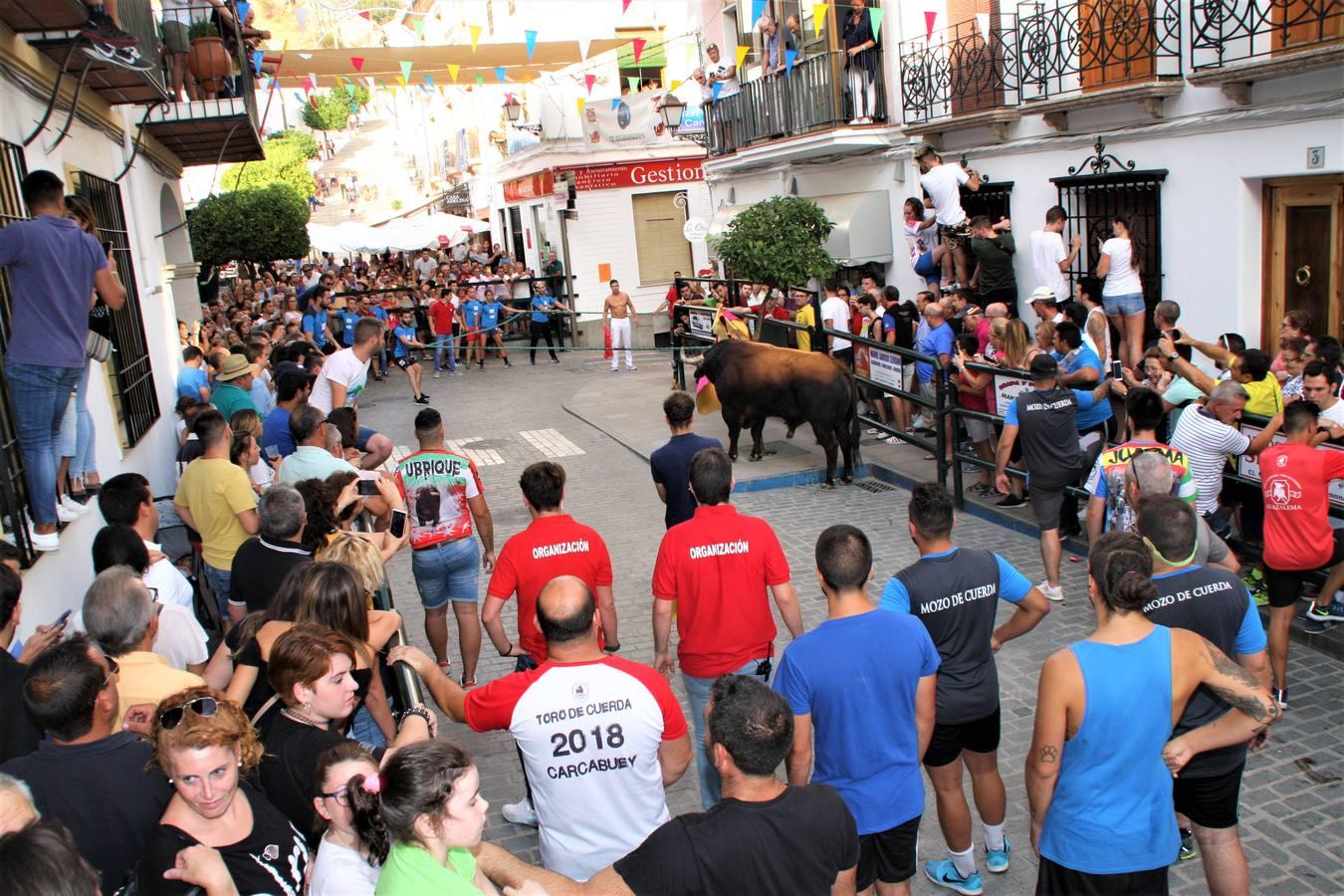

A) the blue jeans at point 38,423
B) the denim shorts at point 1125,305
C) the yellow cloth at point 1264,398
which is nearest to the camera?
the blue jeans at point 38,423

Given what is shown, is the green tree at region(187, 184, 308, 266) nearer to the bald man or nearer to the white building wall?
the white building wall

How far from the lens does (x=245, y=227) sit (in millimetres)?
23078

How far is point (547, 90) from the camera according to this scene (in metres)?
28.8

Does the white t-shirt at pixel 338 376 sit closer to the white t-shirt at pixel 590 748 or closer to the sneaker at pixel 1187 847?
the white t-shirt at pixel 590 748

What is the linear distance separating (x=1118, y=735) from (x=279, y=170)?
5761 centimetres

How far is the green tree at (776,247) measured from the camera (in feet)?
50.4

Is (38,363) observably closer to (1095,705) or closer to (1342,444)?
(1095,705)

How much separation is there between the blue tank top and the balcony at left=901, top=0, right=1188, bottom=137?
30.7 feet

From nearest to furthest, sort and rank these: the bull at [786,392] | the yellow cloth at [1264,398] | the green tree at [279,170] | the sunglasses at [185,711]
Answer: the sunglasses at [185,711] → the yellow cloth at [1264,398] → the bull at [786,392] → the green tree at [279,170]

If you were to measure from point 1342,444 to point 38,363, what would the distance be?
7.57 metres

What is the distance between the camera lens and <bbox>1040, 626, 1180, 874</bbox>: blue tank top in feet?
12.0

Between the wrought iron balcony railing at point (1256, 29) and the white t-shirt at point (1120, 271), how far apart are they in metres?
1.86

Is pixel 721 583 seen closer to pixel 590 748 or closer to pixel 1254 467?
pixel 590 748

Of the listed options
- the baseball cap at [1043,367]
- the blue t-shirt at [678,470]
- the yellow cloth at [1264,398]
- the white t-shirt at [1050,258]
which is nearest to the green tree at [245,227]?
the white t-shirt at [1050,258]
